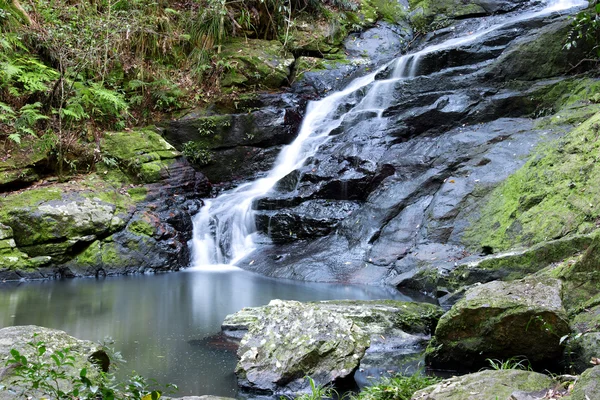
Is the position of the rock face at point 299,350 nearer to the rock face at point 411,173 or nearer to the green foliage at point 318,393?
the green foliage at point 318,393

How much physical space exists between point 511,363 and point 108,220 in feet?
28.1

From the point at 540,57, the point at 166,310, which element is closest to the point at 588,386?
the point at 166,310

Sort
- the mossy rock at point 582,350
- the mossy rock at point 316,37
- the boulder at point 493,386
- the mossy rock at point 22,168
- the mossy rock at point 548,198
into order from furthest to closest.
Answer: the mossy rock at point 316,37 → the mossy rock at point 22,168 → the mossy rock at point 548,198 → the mossy rock at point 582,350 → the boulder at point 493,386

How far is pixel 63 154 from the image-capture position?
11.3 metres

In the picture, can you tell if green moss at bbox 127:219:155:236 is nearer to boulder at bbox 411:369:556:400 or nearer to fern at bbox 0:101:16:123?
fern at bbox 0:101:16:123

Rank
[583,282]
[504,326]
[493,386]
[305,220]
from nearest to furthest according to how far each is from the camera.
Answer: [493,386], [504,326], [583,282], [305,220]

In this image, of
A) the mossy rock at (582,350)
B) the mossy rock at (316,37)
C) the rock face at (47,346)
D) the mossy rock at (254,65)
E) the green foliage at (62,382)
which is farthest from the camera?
the mossy rock at (316,37)

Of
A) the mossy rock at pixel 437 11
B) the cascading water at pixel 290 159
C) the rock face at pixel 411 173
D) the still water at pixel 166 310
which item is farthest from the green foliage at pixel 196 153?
the mossy rock at pixel 437 11

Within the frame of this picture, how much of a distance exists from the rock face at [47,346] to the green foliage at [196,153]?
953cm

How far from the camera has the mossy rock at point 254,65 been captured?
14.3 meters

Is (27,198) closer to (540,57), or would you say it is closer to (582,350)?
(582,350)

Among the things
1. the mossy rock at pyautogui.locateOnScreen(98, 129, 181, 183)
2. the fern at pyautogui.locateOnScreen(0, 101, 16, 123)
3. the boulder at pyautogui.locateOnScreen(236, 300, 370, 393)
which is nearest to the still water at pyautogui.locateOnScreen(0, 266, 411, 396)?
the boulder at pyautogui.locateOnScreen(236, 300, 370, 393)

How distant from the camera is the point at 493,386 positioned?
2.84 metres

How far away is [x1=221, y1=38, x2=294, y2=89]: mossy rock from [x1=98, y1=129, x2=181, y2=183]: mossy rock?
9.55ft
